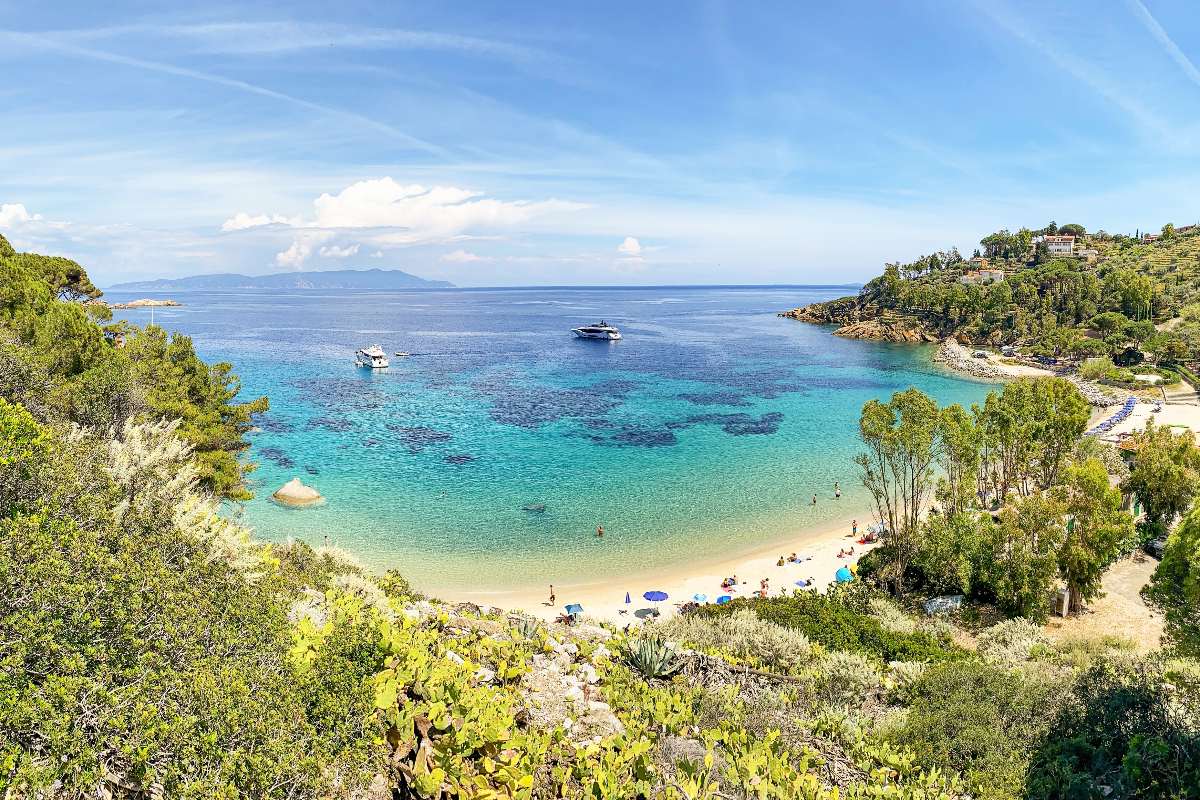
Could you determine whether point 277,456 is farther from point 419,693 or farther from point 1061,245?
point 1061,245

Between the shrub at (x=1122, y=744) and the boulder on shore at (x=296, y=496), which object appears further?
the boulder on shore at (x=296, y=496)

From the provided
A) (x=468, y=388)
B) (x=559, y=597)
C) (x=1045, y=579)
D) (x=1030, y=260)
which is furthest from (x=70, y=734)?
(x=1030, y=260)

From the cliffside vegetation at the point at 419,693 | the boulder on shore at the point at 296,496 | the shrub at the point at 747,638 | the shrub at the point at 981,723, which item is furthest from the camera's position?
the boulder on shore at the point at 296,496

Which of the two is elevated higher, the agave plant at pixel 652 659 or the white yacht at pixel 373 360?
the white yacht at pixel 373 360

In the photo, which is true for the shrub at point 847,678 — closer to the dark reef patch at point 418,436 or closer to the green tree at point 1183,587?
the green tree at point 1183,587

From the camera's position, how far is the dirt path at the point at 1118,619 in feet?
61.1

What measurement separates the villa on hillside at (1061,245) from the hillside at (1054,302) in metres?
1.65

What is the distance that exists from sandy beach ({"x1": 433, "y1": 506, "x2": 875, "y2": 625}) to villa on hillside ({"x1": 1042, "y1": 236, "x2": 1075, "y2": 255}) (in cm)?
15900

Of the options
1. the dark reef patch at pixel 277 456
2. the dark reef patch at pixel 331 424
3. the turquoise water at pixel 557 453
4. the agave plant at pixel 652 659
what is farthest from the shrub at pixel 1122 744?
the dark reef patch at pixel 331 424

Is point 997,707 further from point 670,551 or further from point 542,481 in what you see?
point 542,481

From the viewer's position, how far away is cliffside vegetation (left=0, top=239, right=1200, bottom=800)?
5.89 meters

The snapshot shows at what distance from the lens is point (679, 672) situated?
1218cm

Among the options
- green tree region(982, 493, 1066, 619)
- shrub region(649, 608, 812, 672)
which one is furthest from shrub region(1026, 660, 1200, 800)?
green tree region(982, 493, 1066, 619)

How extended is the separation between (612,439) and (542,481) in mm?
10137
